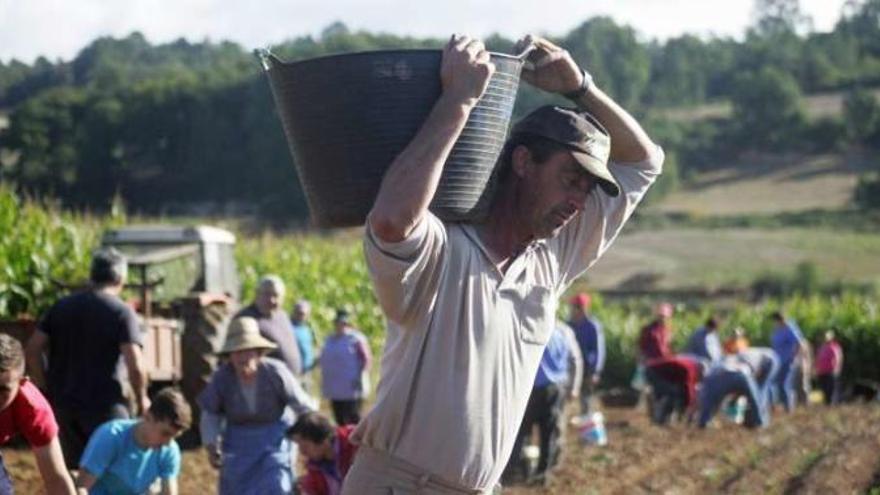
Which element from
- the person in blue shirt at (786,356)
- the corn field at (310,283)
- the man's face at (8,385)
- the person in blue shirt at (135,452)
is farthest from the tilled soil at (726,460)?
the man's face at (8,385)

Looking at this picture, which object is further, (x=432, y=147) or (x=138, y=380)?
(x=138, y=380)

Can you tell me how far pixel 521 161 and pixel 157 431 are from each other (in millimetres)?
4043

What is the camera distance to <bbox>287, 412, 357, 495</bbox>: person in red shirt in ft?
28.5

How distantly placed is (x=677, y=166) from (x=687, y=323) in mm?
75167

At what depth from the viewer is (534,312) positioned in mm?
4387

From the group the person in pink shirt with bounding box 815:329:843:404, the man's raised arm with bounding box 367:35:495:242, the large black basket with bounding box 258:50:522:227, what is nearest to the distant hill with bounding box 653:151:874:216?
the person in pink shirt with bounding box 815:329:843:404

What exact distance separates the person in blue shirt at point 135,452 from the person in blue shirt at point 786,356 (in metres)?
19.7

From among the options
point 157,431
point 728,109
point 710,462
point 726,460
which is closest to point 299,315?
point 710,462

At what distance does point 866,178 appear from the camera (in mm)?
100562

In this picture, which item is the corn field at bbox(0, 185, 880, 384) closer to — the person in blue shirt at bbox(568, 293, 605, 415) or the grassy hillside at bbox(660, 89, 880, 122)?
the person in blue shirt at bbox(568, 293, 605, 415)

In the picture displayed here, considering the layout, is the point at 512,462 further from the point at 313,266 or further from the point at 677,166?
the point at 677,166

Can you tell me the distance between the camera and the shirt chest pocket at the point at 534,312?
4.34 meters

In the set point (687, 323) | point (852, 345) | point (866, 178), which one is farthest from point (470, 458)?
point (866, 178)

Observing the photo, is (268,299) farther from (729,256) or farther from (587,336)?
(729,256)
